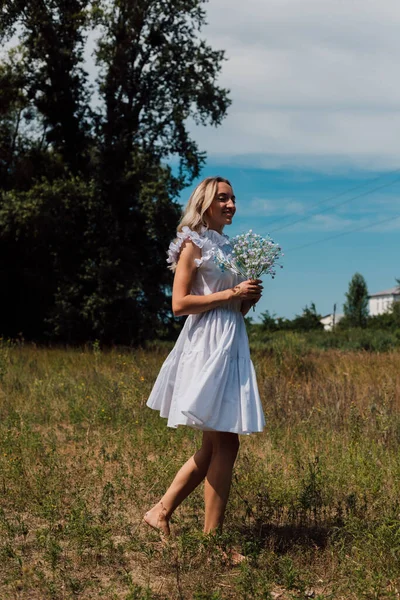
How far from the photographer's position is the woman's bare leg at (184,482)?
15.3 feet

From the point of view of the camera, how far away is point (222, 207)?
184 inches

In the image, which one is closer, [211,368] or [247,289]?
[211,368]

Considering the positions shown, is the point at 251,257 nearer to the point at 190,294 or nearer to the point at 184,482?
the point at 190,294

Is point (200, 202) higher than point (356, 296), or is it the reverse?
point (356, 296)

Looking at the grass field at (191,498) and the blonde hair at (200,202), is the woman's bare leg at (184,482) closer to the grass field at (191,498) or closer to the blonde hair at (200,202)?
the grass field at (191,498)

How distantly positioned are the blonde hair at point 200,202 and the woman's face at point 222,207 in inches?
1.2

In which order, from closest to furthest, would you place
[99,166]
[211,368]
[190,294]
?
[211,368], [190,294], [99,166]

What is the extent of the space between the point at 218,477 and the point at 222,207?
1.65 m

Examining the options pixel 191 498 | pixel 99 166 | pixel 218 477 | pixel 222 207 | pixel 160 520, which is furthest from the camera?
pixel 99 166

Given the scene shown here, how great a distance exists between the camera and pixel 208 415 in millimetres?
4270

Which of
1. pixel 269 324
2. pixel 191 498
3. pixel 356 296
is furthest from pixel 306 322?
pixel 191 498

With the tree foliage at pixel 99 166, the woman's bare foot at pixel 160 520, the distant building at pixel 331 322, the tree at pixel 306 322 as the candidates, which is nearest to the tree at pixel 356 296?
the distant building at pixel 331 322

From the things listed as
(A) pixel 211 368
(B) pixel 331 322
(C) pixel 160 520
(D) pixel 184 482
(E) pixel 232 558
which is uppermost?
(B) pixel 331 322

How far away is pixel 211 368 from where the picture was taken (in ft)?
14.2
